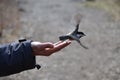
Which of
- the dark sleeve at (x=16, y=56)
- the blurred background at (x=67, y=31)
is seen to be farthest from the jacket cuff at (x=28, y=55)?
the blurred background at (x=67, y=31)

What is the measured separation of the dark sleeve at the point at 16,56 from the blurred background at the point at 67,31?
223 cm

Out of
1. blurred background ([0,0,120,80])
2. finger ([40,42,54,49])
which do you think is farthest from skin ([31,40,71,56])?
blurred background ([0,0,120,80])

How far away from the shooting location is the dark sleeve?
2.17 metres

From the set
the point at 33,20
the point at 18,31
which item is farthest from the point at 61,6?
the point at 18,31

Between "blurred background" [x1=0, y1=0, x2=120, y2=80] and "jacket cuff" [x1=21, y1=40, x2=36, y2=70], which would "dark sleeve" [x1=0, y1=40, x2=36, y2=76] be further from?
"blurred background" [x1=0, y1=0, x2=120, y2=80]

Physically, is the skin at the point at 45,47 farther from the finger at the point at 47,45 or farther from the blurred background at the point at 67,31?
the blurred background at the point at 67,31

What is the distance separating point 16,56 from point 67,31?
673cm

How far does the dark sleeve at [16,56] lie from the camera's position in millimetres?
2168

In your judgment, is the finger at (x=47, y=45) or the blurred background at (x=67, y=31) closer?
the finger at (x=47, y=45)

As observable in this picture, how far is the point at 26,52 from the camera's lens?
217 cm

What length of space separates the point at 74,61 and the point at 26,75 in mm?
1492

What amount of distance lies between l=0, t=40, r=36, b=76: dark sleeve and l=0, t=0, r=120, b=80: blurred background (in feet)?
7.33

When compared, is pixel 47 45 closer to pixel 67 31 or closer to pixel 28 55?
pixel 28 55

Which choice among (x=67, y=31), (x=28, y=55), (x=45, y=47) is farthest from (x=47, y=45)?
(x=67, y=31)
